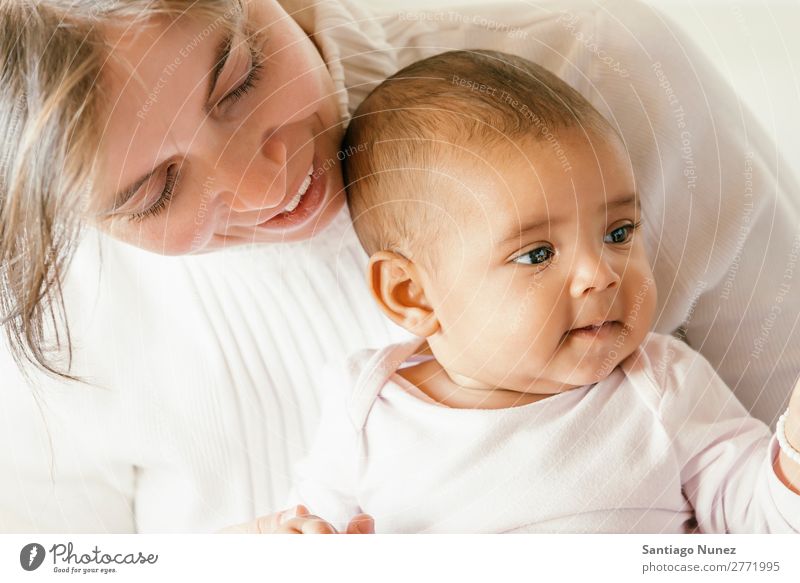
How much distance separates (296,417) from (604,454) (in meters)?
0.19

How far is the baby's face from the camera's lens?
0.42 m

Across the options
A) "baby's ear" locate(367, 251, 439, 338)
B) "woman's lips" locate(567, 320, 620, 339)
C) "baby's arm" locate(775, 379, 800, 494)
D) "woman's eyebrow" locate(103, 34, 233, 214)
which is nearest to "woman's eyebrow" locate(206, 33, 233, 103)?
"woman's eyebrow" locate(103, 34, 233, 214)

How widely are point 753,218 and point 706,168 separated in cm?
4

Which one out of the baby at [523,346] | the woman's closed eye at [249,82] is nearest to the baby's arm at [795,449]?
the baby at [523,346]

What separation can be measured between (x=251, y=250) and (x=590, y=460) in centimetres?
25

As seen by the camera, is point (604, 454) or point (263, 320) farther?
point (263, 320)

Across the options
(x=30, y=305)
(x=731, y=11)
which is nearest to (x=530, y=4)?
(x=731, y=11)

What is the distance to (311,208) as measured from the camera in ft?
1.66

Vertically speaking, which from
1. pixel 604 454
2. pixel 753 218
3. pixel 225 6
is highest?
pixel 225 6

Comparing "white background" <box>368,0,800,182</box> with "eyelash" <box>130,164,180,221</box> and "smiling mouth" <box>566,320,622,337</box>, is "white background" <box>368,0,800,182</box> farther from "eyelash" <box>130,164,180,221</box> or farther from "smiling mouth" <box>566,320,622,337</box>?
"eyelash" <box>130,164,180,221</box>

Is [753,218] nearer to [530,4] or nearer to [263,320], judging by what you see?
[530,4]

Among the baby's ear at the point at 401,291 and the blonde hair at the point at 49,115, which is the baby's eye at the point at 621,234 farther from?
the blonde hair at the point at 49,115

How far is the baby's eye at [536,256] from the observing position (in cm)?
43

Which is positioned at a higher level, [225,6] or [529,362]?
[225,6]
